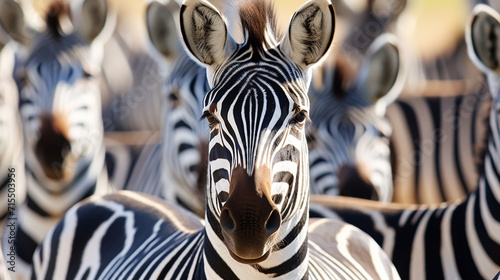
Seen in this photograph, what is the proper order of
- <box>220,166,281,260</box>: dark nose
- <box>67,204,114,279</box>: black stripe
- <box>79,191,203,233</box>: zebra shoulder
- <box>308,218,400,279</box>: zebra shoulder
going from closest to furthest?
<box>220,166,281,260</box>: dark nose < <box>308,218,400,279</box>: zebra shoulder < <box>79,191,203,233</box>: zebra shoulder < <box>67,204,114,279</box>: black stripe

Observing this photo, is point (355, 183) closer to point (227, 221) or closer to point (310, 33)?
point (310, 33)

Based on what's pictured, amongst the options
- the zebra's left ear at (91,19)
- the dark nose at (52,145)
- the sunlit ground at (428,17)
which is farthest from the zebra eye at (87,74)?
the sunlit ground at (428,17)

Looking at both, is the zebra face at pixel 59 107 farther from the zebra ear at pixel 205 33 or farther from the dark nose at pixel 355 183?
the zebra ear at pixel 205 33

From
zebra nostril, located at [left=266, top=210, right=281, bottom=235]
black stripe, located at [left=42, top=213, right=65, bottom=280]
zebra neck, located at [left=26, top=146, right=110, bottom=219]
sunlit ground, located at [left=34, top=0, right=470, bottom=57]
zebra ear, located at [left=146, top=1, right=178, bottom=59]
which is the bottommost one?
sunlit ground, located at [left=34, top=0, right=470, bottom=57]

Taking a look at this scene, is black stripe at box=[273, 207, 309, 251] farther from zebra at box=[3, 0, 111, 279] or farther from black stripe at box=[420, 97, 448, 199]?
black stripe at box=[420, 97, 448, 199]

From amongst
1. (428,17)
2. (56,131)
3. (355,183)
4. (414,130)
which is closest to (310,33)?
(355,183)

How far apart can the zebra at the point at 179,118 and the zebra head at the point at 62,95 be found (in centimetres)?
48

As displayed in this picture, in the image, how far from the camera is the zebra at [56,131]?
546 centimetres

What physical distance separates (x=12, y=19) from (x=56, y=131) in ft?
3.72

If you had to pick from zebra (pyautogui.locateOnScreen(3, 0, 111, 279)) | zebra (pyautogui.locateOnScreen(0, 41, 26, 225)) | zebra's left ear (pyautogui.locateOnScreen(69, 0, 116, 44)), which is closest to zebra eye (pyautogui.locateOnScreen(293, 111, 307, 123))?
zebra (pyautogui.locateOnScreen(3, 0, 111, 279))

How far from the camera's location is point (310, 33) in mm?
2957

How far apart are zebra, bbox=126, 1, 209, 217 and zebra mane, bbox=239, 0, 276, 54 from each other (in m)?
2.06

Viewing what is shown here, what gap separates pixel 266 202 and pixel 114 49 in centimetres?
950

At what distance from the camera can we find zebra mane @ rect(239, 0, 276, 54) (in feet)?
9.77
